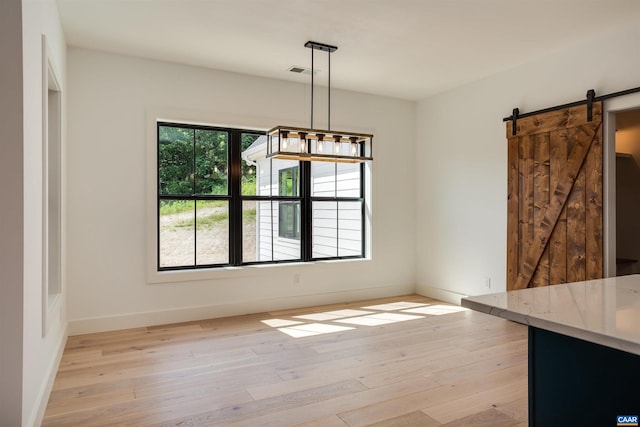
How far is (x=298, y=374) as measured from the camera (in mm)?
3107

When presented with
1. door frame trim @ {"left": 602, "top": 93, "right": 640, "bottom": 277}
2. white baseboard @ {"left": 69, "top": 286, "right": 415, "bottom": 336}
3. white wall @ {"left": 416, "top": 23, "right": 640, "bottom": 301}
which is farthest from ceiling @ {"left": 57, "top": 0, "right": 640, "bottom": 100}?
white baseboard @ {"left": 69, "top": 286, "right": 415, "bottom": 336}

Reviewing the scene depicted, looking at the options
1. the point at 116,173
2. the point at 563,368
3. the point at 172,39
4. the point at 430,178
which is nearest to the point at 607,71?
the point at 430,178

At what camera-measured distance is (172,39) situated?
3.87 metres

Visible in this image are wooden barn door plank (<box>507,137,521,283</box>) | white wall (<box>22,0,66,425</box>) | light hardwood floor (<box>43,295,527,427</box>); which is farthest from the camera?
wooden barn door plank (<box>507,137,521,283</box>)

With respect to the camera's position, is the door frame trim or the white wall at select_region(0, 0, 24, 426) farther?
the door frame trim

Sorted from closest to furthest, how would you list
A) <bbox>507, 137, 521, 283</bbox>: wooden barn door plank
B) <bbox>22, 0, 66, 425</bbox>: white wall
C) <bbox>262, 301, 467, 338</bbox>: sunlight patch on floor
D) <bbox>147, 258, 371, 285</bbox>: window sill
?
<bbox>22, 0, 66, 425</bbox>: white wall → <bbox>262, 301, 467, 338</bbox>: sunlight patch on floor → <bbox>147, 258, 371, 285</bbox>: window sill → <bbox>507, 137, 521, 283</bbox>: wooden barn door plank

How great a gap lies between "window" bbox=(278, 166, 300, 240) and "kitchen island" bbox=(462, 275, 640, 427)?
3.73m

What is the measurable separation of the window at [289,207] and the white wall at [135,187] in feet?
1.58

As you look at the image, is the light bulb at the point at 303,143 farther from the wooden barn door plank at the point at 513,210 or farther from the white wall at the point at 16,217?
the wooden barn door plank at the point at 513,210

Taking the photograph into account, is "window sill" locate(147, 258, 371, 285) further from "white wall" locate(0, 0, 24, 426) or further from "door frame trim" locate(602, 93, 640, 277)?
"door frame trim" locate(602, 93, 640, 277)

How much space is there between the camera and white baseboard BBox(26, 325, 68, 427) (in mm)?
2245

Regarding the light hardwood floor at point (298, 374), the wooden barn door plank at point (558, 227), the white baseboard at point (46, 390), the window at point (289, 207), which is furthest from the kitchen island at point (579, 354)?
the window at point (289, 207)

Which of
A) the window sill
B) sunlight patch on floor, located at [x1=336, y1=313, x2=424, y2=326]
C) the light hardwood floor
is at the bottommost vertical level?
the light hardwood floor

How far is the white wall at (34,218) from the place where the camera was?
204cm
